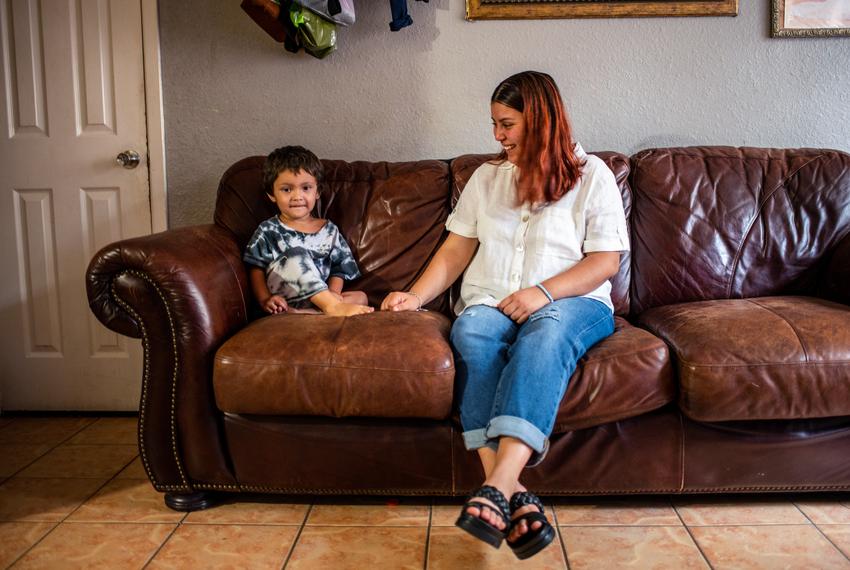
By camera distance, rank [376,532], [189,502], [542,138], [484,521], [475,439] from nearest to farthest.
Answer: [484,521] → [475,439] → [376,532] → [189,502] → [542,138]

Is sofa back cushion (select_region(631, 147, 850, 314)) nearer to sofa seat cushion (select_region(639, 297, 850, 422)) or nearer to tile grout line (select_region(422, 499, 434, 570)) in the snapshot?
sofa seat cushion (select_region(639, 297, 850, 422))

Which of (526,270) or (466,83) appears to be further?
(466,83)

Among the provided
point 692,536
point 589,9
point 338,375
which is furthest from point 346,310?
point 589,9

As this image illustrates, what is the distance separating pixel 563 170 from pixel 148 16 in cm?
161

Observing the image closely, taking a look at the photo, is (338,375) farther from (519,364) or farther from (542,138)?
(542,138)

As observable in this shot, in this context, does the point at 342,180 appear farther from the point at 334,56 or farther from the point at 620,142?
the point at 620,142

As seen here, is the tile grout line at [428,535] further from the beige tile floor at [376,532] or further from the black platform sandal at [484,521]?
the black platform sandal at [484,521]

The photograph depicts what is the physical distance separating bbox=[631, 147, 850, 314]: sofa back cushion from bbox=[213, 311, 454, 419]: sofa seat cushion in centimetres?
87

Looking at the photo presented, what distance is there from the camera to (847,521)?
176 cm

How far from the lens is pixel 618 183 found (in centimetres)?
235

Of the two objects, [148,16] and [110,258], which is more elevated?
[148,16]

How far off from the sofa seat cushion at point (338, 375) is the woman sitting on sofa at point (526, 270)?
0.26 feet

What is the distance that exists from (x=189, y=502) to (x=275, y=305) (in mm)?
579

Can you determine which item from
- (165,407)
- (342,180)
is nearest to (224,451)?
(165,407)
